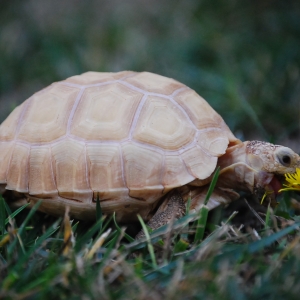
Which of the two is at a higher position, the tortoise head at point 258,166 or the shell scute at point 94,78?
the shell scute at point 94,78

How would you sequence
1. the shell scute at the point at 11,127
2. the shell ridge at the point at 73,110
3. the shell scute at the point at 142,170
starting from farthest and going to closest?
the shell scute at the point at 11,127 < the shell ridge at the point at 73,110 < the shell scute at the point at 142,170

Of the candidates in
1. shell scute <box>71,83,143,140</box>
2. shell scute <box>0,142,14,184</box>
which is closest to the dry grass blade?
shell scute <box>71,83,143,140</box>

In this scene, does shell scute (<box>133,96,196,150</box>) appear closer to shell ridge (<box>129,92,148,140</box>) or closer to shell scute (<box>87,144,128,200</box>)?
shell ridge (<box>129,92,148,140</box>)

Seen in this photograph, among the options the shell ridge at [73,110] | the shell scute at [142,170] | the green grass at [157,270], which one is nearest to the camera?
the green grass at [157,270]

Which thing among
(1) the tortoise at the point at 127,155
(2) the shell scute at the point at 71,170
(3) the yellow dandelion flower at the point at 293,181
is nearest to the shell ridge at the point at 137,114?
(1) the tortoise at the point at 127,155

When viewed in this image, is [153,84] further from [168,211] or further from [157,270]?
[157,270]

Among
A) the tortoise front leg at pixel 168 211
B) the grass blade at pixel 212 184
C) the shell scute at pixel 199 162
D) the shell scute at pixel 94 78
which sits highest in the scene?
the shell scute at pixel 94 78

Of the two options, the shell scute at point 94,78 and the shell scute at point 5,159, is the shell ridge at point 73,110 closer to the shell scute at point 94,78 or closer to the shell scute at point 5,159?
the shell scute at point 94,78
